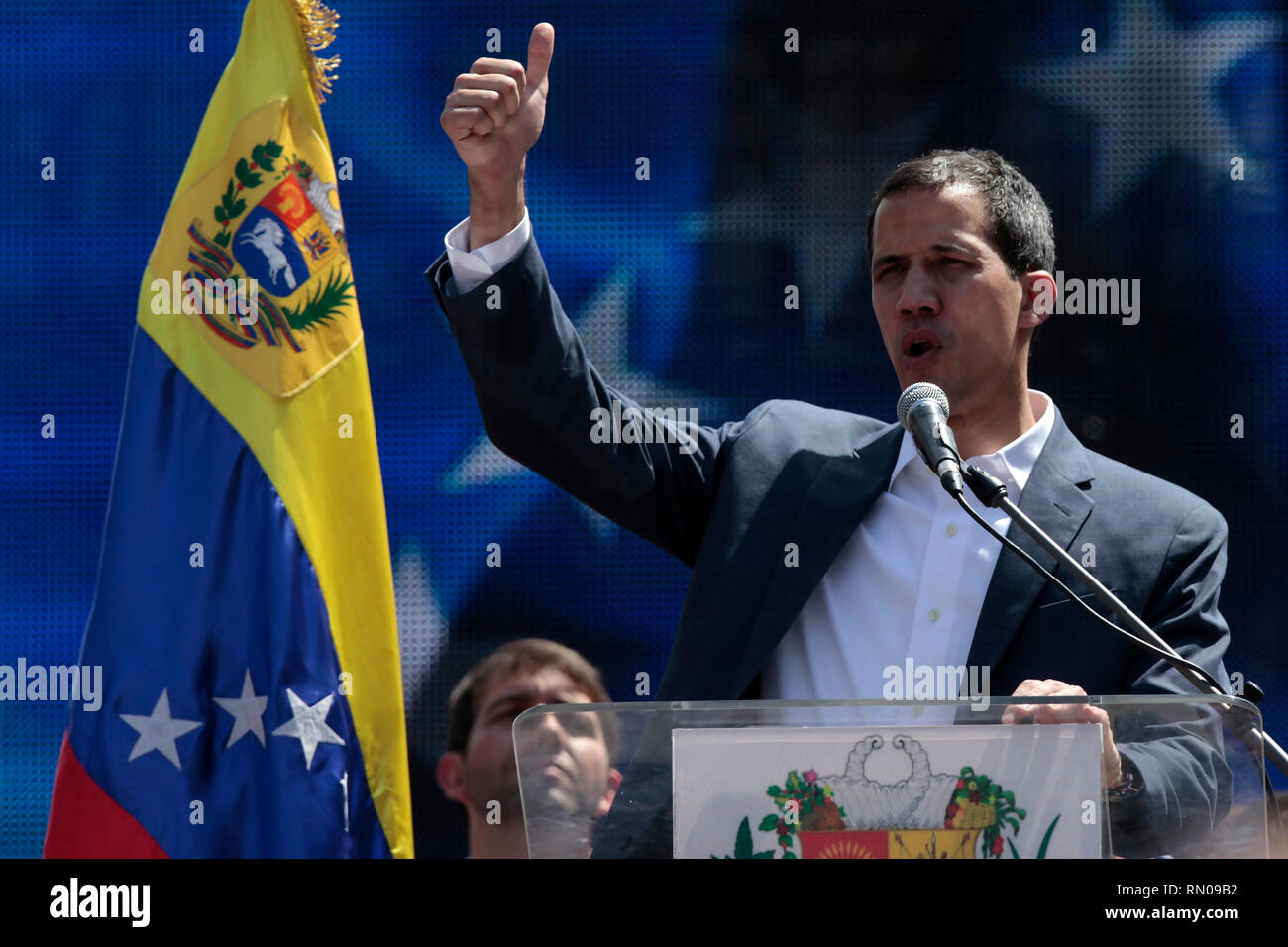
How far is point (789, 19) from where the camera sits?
3.30 m

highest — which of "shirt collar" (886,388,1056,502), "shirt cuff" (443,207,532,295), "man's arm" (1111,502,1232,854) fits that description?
"shirt cuff" (443,207,532,295)

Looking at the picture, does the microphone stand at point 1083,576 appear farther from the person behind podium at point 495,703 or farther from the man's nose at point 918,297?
the person behind podium at point 495,703

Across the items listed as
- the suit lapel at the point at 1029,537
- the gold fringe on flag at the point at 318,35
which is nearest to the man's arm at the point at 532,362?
the suit lapel at the point at 1029,537

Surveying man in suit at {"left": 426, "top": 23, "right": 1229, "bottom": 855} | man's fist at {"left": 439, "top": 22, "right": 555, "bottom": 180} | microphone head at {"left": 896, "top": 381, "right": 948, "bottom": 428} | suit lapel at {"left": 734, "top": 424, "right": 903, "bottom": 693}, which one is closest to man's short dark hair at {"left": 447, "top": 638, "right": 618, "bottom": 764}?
man in suit at {"left": 426, "top": 23, "right": 1229, "bottom": 855}

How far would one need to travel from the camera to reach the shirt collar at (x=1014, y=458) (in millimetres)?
2264

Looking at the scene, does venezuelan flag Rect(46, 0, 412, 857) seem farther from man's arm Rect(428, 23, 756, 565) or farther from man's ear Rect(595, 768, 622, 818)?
man's ear Rect(595, 768, 622, 818)

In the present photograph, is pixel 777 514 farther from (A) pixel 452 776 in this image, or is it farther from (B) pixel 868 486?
(A) pixel 452 776

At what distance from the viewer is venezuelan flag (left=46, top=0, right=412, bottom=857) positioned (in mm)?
3072

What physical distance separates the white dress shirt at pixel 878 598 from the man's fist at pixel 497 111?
11 cm

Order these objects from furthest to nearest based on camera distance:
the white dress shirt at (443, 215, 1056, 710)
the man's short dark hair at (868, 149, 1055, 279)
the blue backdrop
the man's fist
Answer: the blue backdrop → the man's short dark hair at (868, 149, 1055, 279) → the white dress shirt at (443, 215, 1056, 710) → the man's fist

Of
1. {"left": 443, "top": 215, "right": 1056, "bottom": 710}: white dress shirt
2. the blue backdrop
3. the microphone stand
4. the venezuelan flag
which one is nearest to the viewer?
the microphone stand

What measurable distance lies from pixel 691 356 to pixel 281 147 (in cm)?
98

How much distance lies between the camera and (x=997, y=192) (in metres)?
2.43
